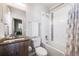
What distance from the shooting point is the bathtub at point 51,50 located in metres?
1.65

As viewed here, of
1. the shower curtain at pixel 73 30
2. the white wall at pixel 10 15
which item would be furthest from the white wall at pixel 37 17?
the shower curtain at pixel 73 30

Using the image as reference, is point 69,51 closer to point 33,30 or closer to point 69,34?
point 69,34

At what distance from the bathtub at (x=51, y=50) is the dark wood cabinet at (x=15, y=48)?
0.31 meters

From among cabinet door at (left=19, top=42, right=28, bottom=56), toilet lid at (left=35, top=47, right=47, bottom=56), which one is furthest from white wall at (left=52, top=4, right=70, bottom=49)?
cabinet door at (left=19, top=42, right=28, bottom=56)

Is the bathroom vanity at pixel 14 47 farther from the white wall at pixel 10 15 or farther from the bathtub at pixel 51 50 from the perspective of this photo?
the bathtub at pixel 51 50

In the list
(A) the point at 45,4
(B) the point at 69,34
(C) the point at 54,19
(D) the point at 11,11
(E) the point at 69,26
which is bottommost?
(B) the point at 69,34

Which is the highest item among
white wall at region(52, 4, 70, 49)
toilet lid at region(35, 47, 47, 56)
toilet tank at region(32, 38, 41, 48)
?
white wall at region(52, 4, 70, 49)

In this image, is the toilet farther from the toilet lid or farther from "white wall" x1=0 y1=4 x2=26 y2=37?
"white wall" x1=0 y1=4 x2=26 y2=37

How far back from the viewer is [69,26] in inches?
63.2

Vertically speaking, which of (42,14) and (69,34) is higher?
(42,14)

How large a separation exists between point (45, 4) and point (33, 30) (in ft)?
1.51

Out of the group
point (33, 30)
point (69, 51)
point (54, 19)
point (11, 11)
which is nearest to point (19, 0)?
point (11, 11)

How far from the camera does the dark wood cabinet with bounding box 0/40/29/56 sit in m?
1.54

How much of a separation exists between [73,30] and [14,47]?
3.09ft
